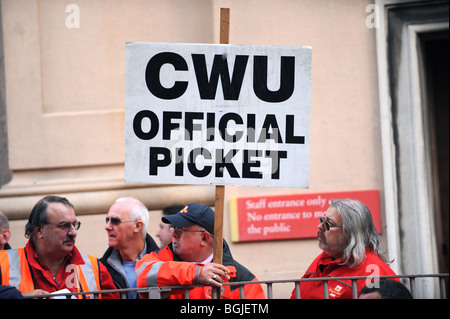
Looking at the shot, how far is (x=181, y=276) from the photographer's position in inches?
175

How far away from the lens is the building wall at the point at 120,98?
762 cm

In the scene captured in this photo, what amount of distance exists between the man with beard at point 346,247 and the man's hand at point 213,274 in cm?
→ 65

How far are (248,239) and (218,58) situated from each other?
3.52 meters

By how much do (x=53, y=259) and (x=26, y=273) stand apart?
239 mm

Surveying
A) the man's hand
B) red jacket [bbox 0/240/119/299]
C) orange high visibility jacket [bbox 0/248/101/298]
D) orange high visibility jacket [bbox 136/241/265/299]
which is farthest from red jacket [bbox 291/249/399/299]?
orange high visibility jacket [bbox 0/248/101/298]

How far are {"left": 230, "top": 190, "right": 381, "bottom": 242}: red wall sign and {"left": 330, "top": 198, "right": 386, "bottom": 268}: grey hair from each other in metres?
2.61

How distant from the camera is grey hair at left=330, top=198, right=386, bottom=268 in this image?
4770mm

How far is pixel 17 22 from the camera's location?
8273mm

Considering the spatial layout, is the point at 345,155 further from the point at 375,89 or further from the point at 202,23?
the point at 202,23

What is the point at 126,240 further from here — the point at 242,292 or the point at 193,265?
the point at 242,292

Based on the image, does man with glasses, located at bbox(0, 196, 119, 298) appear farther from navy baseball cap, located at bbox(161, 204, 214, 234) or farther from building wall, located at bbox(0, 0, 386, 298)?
building wall, located at bbox(0, 0, 386, 298)
